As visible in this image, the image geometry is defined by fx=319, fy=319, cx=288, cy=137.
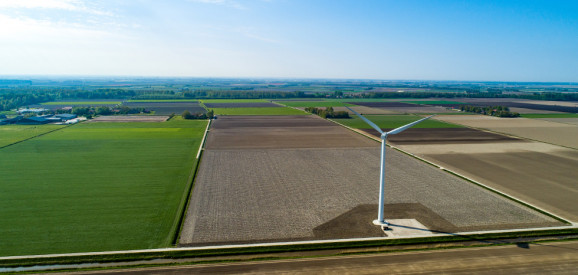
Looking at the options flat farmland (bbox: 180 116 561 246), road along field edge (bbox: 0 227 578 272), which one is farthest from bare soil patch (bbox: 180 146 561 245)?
road along field edge (bbox: 0 227 578 272)

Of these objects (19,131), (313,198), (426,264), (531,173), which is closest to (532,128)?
(531,173)

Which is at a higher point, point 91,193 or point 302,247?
point 91,193

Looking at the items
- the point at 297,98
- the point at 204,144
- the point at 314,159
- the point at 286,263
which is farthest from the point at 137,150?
the point at 297,98

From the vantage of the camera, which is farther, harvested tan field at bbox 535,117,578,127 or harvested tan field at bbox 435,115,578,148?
harvested tan field at bbox 535,117,578,127

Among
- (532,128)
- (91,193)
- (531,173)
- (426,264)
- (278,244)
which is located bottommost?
(426,264)

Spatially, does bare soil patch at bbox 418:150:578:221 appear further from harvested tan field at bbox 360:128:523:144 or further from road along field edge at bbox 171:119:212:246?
road along field edge at bbox 171:119:212:246

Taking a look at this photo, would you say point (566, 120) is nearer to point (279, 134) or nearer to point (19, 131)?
point (279, 134)

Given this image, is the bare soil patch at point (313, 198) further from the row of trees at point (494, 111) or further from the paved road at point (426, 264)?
the row of trees at point (494, 111)
